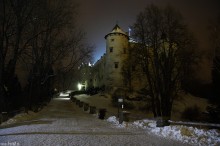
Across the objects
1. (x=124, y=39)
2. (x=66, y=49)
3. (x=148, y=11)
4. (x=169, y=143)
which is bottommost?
(x=169, y=143)

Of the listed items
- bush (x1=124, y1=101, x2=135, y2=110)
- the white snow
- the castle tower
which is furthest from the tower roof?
the white snow

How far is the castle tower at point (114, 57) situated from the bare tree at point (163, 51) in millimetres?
39317

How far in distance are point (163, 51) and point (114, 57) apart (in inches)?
1672

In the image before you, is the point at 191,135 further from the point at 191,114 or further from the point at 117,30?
the point at 117,30

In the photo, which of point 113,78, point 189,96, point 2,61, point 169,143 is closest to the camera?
point 169,143

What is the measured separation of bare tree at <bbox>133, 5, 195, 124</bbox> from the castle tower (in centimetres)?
3932

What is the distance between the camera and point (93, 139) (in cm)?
1321

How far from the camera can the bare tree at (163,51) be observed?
1117 inches

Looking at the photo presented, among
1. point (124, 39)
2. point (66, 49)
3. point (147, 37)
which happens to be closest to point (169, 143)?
point (147, 37)

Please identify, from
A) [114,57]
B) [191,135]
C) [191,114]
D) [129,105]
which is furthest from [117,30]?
[191,135]

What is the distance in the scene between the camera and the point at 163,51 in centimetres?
3030

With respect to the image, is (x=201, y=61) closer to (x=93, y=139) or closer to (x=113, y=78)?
(x=93, y=139)

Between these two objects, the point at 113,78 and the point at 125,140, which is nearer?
the point at 125,140

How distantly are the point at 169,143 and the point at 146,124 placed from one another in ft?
21.2
